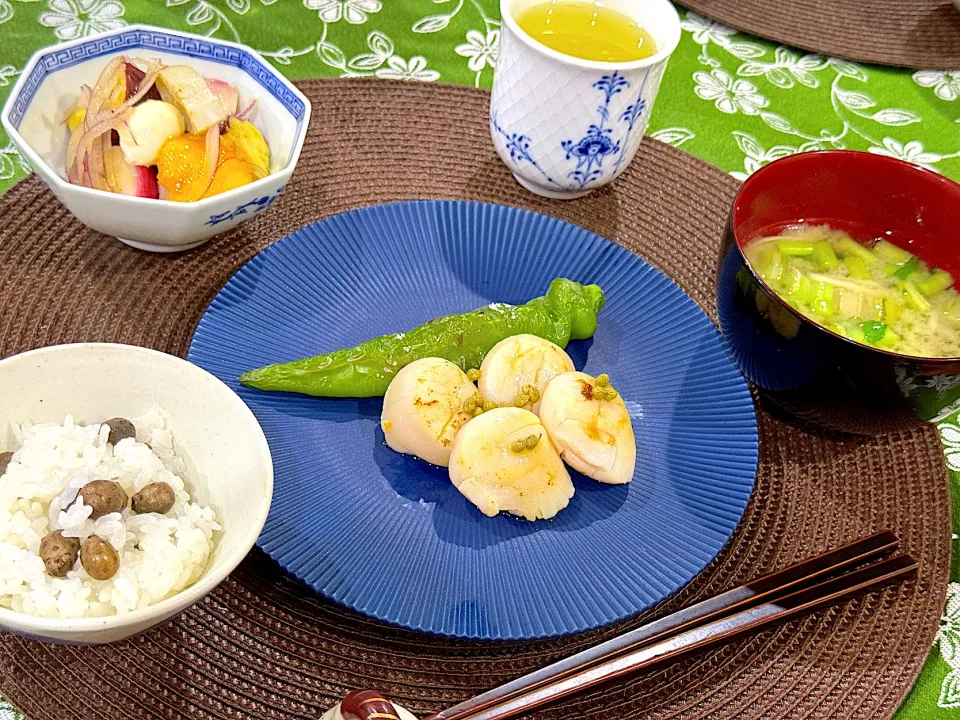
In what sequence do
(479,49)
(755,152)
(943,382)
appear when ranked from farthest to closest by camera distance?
(479,49), (755,152), (943,382)

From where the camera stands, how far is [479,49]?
2238 millimetres

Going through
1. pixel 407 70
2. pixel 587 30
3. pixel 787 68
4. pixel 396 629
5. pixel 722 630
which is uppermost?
pixel 587 30

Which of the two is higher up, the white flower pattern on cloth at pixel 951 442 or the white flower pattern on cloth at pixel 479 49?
the white flower pattern on cloth at pixel 479 49

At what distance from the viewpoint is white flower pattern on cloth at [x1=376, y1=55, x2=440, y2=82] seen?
2.13 metres

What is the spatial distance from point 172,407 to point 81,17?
1.44 meters

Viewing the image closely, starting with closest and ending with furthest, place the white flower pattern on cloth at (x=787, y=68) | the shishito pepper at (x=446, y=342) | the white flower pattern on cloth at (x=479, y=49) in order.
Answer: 1. the shishito pepper at (x=446, y=342)
2. the white flower pattern on cloth at (x=479, y=49)
3. the white flower pattern on cloth at (x=787, y=68)

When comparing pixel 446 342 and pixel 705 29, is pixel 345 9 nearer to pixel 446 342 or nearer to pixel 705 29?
pixel 705 29

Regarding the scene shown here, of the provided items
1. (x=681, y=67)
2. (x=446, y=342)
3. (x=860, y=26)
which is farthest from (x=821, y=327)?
(x=860, y=26)

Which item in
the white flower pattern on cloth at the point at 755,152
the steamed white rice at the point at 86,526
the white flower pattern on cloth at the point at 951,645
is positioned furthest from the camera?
the white flower pattern on cloth at the point at 755,152

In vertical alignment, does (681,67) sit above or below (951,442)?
above

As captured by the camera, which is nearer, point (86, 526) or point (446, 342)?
point (86, 526)

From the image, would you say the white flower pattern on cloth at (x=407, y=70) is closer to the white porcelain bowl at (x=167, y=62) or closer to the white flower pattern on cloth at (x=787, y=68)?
the white porcelain bowl at (x=167, y=62)

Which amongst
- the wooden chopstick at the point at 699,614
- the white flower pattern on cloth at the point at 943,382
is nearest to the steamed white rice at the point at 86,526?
Result: the wooden chopstick at the point at 699,614

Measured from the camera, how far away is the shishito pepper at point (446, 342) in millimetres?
1425
